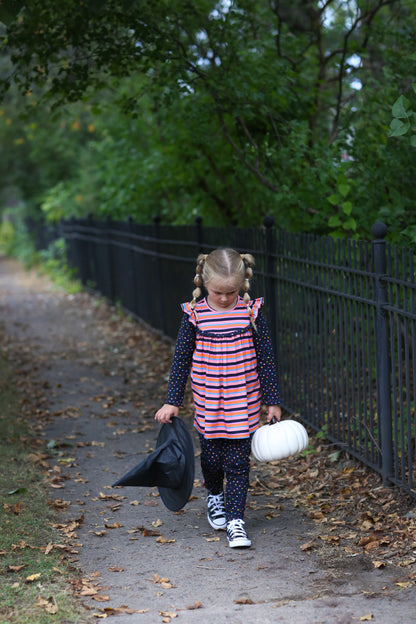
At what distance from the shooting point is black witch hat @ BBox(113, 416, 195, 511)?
4.25 metres

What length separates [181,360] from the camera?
4.34 metres

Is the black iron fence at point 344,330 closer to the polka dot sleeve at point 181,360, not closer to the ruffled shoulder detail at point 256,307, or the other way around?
the ruffled shoulder detail at point 256,307

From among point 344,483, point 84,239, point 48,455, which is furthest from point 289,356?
point 84,239

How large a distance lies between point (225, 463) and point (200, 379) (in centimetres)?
49

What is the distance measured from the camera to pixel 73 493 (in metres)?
5.29

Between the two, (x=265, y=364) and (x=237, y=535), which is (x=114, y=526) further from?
(x=265, y=364)

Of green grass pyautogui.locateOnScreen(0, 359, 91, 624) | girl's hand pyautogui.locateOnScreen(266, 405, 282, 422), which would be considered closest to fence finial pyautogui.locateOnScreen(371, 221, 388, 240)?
girl's hand pyautogui.locateOnScreen(266, 405, 282, 422)

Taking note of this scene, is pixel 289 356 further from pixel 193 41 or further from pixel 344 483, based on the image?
pixel 193 41

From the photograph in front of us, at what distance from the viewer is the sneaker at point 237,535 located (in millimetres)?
4199

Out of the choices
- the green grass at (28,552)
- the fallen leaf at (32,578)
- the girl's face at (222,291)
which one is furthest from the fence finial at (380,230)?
the fallen leaf at (32,578)

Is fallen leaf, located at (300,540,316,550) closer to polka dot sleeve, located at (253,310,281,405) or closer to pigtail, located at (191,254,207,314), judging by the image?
polka dot sleeve, located at (253,310,281,405)

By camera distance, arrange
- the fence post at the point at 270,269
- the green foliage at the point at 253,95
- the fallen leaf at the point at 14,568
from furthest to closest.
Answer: the fence post at the point at 270,269
the green foliage at the point at 253,95
the fallen leaf at the point at 14,568

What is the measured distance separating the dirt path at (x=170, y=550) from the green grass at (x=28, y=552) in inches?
4.0

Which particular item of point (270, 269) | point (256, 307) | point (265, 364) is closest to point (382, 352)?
point (265, 364)
